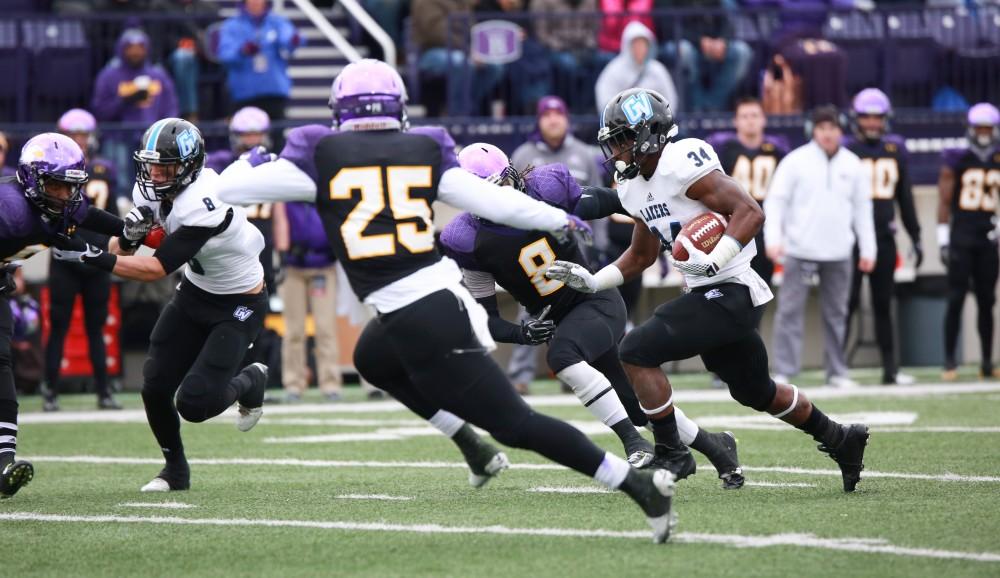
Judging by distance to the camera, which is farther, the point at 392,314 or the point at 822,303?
the point at 822,303

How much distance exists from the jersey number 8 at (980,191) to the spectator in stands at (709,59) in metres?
3.08

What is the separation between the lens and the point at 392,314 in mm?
5402

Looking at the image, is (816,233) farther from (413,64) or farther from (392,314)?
(392,314)

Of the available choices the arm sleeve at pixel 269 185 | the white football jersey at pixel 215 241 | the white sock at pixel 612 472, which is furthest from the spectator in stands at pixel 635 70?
the white sock at pixel 612 472

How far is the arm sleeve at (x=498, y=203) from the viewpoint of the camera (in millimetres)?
5344

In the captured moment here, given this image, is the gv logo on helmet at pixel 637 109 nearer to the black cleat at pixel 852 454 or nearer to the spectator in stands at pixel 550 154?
the black cleat at pixel 852 454

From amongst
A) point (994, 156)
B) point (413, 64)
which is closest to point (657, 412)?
point (994, 156)

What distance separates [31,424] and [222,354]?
12.9 feet

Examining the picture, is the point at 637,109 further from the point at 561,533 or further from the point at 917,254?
the point at 917,254

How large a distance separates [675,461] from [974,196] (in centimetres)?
685

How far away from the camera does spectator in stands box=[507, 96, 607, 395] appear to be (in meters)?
12.1

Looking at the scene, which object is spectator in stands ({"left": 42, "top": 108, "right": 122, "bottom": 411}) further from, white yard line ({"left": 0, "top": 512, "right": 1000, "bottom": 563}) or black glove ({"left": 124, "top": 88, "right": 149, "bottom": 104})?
white yard line ({"left": 0, "top": 512, "right": 1000, "bottom": 563})

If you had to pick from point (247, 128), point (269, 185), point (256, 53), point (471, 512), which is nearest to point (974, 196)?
point (247, 128)

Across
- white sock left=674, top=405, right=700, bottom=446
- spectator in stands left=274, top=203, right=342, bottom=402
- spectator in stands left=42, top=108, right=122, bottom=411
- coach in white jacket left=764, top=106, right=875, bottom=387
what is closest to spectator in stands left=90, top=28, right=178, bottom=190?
spectator in stands left=42, top=108, right=122, bottom=411
